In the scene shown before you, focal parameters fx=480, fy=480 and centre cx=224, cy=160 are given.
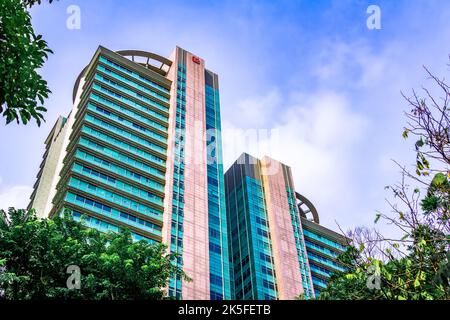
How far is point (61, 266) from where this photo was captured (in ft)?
60.6

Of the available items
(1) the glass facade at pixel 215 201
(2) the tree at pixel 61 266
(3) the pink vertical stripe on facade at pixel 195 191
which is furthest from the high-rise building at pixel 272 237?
(2) the tree at pixel 61 266

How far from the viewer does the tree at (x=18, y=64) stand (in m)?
7.21

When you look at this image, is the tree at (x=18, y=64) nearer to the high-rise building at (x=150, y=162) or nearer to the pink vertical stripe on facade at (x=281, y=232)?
the high-rise building at (x=150, y=162)

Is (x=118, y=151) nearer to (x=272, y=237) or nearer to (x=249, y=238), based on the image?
(x=249, y=238)

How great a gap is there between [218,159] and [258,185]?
13679mm

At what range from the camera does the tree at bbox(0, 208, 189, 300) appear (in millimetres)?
17719

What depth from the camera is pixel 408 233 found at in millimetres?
8289

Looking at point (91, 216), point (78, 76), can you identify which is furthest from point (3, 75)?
point (78, 76)

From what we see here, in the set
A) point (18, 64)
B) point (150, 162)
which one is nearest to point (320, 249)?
point (150, 162)

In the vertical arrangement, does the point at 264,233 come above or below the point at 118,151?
below

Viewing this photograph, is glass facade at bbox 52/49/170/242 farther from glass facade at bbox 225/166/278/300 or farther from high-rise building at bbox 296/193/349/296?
high-rise building at bbox 296/193/349/296

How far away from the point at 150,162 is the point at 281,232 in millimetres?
23389
